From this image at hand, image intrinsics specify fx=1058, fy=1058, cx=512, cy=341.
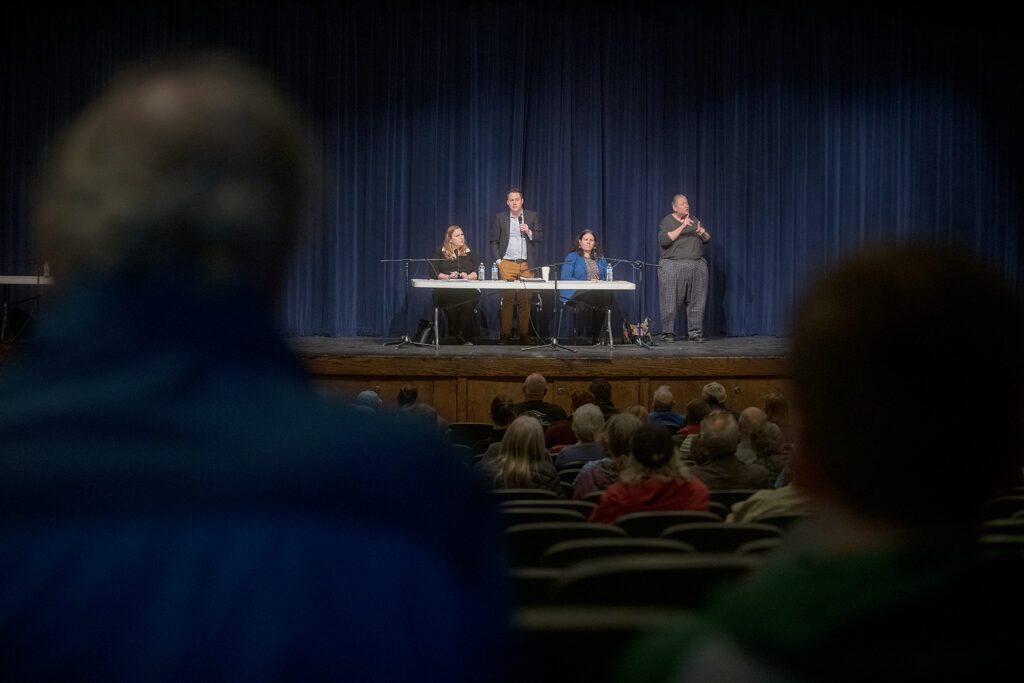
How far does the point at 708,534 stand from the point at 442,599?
1777 mm

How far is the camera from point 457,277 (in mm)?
9742

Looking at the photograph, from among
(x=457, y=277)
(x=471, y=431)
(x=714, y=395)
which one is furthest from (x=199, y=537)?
(x=457, y=277)

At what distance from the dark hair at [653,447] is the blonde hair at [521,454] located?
606 millimetres

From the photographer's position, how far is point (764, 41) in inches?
479

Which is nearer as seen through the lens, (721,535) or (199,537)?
(199,537)

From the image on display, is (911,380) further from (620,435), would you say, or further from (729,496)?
(620,435)

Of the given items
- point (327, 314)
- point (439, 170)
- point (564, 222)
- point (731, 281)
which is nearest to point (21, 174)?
point (327, 314)

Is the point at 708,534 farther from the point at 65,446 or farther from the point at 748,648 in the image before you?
the point at 65,446

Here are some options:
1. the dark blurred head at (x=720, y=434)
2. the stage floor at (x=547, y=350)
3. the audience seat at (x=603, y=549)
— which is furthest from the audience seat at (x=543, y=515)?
the stage floor at (x=547, y=350)

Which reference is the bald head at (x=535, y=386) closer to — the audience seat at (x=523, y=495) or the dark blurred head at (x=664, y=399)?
the dark blurred head at (x=664, y=399)

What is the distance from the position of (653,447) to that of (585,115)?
934cm

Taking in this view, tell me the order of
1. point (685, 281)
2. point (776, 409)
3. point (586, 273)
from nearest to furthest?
point (776, 409), point (586, 273), point (685, 281)

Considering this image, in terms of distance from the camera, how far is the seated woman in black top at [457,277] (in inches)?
391

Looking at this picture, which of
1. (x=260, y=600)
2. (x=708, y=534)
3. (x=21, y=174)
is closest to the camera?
(x=260, y=600)
